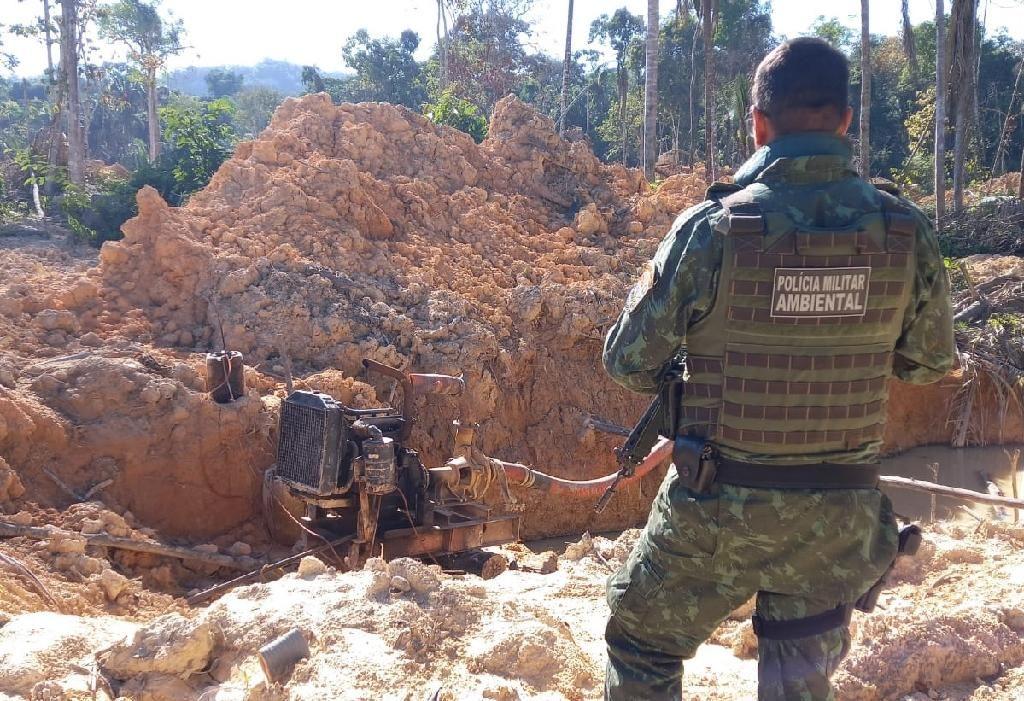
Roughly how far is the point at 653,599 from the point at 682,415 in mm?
478

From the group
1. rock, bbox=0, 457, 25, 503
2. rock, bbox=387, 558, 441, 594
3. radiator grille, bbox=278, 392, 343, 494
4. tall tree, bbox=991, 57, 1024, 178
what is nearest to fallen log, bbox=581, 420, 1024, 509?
radiator grille, bbox=278, 392, 343, 494

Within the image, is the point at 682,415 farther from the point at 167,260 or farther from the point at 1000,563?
the point at 167,260

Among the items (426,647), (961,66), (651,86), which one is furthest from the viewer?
(961,66)

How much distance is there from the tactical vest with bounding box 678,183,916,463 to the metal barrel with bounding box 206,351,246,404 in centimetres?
453

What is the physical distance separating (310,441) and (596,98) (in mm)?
32957

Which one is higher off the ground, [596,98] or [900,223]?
[596,98]

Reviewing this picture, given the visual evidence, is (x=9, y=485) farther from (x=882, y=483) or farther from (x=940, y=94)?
(x=940, y=94)

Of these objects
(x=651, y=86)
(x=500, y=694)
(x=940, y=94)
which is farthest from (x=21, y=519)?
(x=940, y=94)

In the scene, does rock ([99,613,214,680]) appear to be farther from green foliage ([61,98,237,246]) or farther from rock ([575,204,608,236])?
green foliage ([61,98,237,246])

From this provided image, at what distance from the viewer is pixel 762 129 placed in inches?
87.3

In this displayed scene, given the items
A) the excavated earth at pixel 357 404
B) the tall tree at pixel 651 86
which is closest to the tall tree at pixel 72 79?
the excavated earth at pixel 357 404

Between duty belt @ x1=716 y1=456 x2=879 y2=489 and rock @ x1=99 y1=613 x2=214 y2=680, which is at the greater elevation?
duty belt @ x1=716 y1=456 x2=879 y2=489

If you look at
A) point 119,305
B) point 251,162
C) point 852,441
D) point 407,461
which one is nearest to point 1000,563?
point 852,441

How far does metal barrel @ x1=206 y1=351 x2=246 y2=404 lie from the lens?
5969 mm
